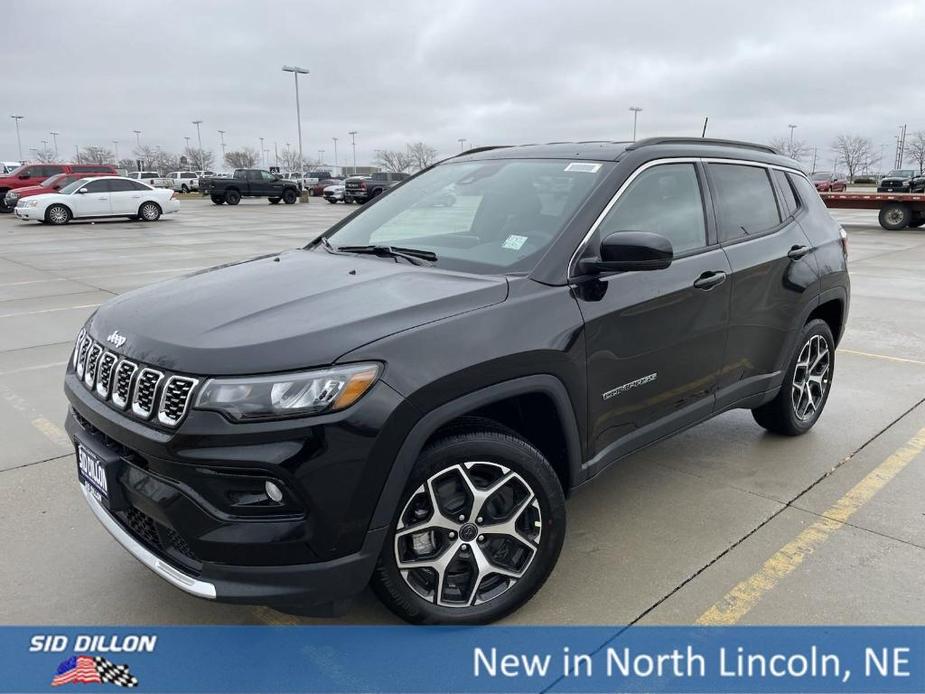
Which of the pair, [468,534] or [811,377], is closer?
[468,534]

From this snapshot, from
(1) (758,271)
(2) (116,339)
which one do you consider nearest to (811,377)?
(1) (758,271)

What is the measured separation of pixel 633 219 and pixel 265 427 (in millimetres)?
1936

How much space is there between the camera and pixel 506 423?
2.97 metres

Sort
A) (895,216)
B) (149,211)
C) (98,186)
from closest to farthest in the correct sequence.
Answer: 1. (895,216)
2. (98,186)
3. (149,211)

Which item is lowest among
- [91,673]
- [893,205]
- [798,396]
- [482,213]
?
[91,673]

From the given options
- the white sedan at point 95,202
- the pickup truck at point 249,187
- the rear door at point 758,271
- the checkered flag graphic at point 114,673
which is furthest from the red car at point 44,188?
the checkered flag graphic at point 114,673

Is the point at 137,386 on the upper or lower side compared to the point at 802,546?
upper

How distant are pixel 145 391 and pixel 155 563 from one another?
1.91ft

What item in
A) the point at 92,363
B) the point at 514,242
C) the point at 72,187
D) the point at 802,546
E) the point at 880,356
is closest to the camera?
the point at 92,363

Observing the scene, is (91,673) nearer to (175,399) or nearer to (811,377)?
(175,399)

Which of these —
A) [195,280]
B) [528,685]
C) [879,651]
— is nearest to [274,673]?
[528,685]

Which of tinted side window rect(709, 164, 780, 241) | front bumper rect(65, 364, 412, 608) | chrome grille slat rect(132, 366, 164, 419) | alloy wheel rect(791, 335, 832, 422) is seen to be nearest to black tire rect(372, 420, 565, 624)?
front bumper rect(65, 364, 412, 608)

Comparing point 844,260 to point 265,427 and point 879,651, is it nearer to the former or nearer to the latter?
point 879,651

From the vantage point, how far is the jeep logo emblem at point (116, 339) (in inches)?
102
